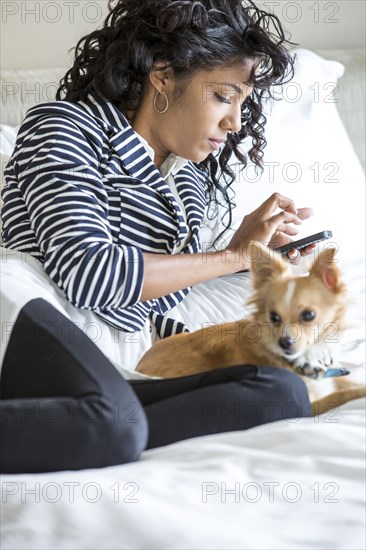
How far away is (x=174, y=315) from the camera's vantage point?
1762mm

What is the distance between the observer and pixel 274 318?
1237mm

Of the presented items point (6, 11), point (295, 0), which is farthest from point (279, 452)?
point (295, 0)

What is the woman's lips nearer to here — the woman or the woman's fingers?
the woman

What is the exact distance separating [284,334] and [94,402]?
0.95ft

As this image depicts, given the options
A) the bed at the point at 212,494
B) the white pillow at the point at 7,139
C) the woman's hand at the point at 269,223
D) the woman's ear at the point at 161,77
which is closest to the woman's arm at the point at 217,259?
the woman's hand at the point at 269,223

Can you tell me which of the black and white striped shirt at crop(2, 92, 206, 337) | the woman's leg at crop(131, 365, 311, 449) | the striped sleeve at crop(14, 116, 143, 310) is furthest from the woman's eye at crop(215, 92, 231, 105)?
the woman's leg at crop(131, 365, 311, 449)

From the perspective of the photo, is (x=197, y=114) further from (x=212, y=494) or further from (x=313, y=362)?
(x=212, y=494)

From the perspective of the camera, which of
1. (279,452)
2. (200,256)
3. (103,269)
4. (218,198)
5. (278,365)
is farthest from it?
(218,198)

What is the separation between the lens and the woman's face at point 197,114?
1628mm

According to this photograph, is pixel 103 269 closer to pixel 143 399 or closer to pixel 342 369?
pixel 143 399

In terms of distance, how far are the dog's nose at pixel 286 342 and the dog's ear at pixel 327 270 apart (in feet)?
0.33

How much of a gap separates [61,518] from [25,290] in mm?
479

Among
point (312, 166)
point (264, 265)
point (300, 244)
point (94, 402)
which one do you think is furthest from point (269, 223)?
point (312, 166)

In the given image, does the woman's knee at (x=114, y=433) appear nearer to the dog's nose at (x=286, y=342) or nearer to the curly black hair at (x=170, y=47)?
the dog's nose at (x=286, y=342)
